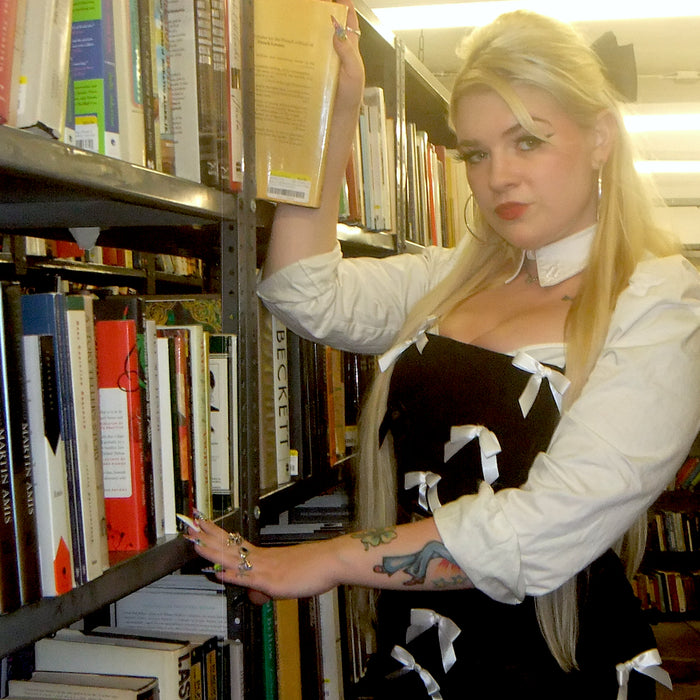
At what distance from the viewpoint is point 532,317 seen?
50.4 inches

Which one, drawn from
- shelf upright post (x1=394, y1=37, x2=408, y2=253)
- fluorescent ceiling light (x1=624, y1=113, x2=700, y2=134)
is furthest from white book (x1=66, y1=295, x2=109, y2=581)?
fluorescent ceiling light (x1=624, y1=113, x2=700, y2=134)

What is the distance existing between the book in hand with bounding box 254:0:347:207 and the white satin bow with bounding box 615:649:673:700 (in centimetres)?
85

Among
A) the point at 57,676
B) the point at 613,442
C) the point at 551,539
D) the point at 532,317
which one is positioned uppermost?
the point at 532,317

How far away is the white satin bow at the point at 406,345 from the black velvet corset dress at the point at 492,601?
0.02m

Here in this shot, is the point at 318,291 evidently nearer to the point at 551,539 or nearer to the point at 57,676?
the point at 551,539

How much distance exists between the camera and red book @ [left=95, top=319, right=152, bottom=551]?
88 cm

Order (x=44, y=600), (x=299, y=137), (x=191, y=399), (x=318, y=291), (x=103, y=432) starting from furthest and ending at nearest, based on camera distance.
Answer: (x=318, y=291)
(x=299, y=137)
(x=191, y=399)
(x=103, y=432)
(x=44, y=600)

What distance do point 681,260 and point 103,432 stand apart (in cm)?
88

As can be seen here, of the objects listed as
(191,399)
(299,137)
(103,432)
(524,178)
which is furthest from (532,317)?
(103,432)

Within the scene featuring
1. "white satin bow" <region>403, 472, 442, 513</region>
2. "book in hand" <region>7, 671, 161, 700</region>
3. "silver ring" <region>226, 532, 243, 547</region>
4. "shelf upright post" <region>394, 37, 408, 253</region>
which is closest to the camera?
"book in hand" <region>7, 671, 161, 700</region>

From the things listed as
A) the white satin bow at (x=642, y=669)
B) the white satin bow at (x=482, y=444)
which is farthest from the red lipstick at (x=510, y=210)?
the white satin bow at (x=642, y=669)

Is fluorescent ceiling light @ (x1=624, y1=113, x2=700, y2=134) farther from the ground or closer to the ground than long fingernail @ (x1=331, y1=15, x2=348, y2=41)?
farther from the ground

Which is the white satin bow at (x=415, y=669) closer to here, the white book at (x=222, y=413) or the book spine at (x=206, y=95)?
the white book at (x=222, y=413)

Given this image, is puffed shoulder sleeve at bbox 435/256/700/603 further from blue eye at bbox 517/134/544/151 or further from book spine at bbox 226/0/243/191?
book spine at bbox 226/0/243/191
